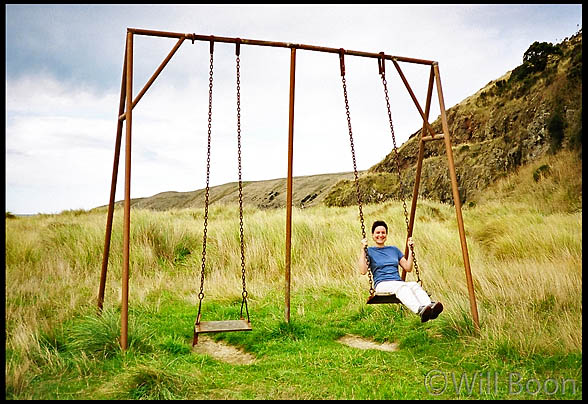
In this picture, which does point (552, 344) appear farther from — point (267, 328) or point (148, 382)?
point (148, 382)

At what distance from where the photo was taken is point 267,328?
5.33 metres

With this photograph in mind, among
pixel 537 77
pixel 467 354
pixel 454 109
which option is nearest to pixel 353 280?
pixel 467 354

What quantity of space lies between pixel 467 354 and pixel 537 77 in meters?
20.9

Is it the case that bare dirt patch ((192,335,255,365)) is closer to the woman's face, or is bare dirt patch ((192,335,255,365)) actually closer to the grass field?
the grass field

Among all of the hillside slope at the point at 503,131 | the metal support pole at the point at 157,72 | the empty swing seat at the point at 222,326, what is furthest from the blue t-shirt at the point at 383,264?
the hillside slope at the point at 503,131

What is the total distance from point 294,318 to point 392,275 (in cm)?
135

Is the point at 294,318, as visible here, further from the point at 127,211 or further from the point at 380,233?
the point at 127,211

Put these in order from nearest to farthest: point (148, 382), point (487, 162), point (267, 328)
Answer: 1. point (148, 382)
2. point (267, 328)
3. point (487, 162)

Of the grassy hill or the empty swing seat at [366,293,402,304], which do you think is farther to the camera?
the grassy hill

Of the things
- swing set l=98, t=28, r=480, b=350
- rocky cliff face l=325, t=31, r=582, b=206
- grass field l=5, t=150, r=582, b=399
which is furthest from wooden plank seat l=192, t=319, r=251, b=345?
rocky cliff face l=325, t=31, r=582, b=206

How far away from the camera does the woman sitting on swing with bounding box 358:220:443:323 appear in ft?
14.4

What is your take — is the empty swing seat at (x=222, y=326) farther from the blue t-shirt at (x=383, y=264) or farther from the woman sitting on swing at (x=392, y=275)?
the blue t-shirt at (x=383, y=264)

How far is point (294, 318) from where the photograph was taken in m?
5.75

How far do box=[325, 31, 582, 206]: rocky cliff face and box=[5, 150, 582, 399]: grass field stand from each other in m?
9.76
